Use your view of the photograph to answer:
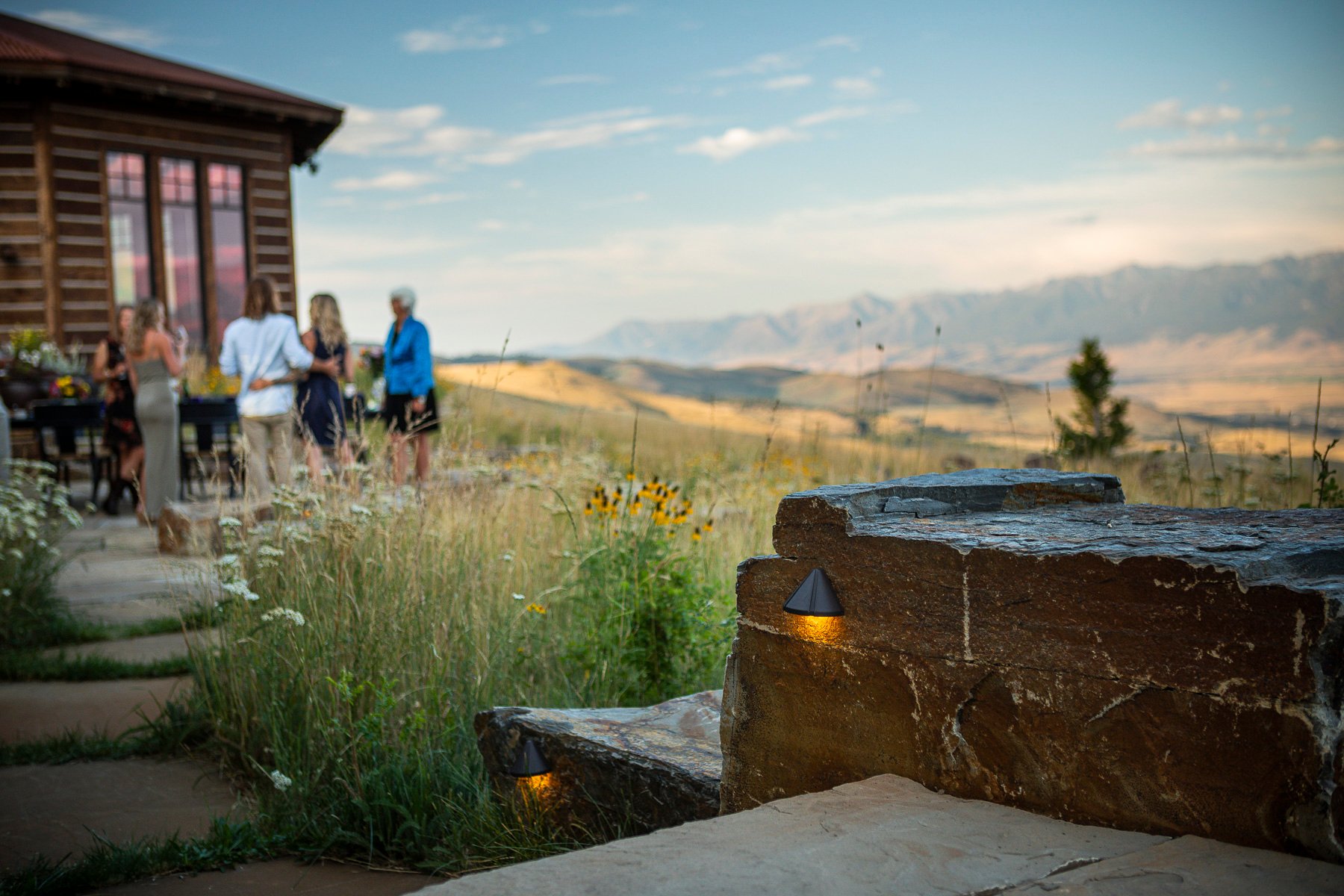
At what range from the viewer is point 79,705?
4.65m

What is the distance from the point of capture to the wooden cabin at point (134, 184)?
1218cm

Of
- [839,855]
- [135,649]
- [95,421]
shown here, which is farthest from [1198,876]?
[95,421]

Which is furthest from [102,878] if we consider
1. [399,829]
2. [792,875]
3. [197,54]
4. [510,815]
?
[197,54]

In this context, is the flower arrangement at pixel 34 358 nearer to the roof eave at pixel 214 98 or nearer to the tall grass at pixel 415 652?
the roof eave at pixel 214 98

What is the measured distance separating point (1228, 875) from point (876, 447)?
20.1ft

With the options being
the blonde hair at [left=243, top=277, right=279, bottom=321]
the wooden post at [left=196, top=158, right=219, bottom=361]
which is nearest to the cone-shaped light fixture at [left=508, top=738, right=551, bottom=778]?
the blonde hair at [left=243, top=277, right=279, bottom=321]

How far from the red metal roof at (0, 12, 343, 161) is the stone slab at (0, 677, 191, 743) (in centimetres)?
950

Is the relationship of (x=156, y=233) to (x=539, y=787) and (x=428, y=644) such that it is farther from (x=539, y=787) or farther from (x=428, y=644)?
(x=539, y=787)

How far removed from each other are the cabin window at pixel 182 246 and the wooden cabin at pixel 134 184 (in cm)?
2

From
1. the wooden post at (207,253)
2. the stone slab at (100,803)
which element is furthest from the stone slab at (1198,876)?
the wooden post at (207,253)

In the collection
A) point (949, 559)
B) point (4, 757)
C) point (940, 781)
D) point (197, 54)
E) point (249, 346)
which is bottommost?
point (4, 757)

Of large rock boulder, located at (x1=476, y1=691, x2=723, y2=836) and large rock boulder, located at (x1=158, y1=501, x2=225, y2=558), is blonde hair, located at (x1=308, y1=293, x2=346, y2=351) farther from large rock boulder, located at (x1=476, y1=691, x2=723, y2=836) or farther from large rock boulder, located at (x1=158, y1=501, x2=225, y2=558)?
large rock boulder, located at (x1=476, y1=691, x2=723, y2=836)

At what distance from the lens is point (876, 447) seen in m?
7.78

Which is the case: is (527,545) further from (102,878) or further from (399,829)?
(102,878)
